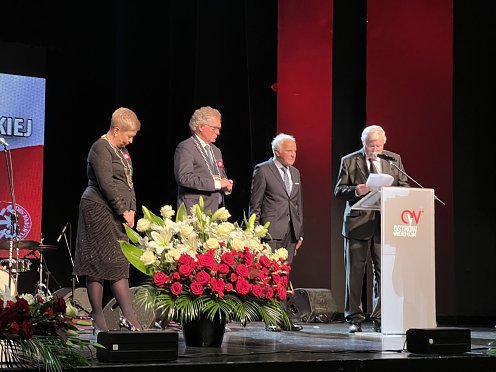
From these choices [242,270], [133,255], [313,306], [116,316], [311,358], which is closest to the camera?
[311,358]

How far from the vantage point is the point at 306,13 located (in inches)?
326

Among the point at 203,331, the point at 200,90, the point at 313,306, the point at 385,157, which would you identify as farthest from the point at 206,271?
the point at 200,90

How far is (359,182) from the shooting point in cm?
585

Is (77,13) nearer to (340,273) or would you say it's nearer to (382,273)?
(340,273)

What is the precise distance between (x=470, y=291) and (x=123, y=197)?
433 centimetres

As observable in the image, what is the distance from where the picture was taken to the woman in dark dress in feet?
15.2

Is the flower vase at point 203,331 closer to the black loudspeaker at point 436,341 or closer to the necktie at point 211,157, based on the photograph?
the black loudspeaker at point 436,341

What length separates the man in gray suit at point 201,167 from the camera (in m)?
5.33

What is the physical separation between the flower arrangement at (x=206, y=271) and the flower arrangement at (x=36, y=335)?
752mm

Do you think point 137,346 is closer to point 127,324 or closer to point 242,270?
point 242,270

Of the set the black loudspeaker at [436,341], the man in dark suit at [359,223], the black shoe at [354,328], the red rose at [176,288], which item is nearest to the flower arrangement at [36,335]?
the red rose at [176,288]

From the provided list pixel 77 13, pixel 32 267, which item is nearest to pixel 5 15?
pixel 77 13

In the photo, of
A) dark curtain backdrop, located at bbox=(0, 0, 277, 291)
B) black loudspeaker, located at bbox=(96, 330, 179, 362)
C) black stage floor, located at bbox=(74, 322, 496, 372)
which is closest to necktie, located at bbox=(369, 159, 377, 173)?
black stage floor, located at bbox=(74, 322, 496, 372)

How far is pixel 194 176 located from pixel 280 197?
105 cm
